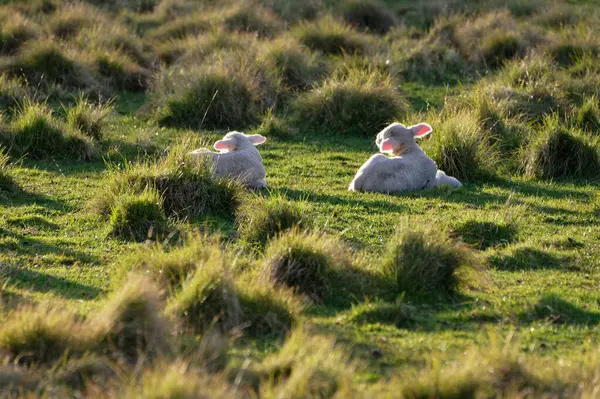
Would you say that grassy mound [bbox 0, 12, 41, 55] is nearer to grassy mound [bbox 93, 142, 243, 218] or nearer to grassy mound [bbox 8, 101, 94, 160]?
grassy mound [bbox 8, 101, 94, 160]

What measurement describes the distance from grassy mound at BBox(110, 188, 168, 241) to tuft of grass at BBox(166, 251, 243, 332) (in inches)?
99.0

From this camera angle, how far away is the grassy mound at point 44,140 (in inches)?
513

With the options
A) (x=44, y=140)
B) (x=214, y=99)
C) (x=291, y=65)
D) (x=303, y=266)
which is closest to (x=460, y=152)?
(x=214, y=99)

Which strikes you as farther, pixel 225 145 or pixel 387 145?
pixel 387 145

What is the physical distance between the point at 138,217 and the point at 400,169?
3.45 metres

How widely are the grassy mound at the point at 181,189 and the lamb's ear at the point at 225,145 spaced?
0.99 metres

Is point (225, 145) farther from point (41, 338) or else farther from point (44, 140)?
point (41, 338)

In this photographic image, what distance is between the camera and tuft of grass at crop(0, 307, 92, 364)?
19.2 feet

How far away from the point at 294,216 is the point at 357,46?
11850mm

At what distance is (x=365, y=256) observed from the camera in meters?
8.47

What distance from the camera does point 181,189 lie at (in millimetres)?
10117

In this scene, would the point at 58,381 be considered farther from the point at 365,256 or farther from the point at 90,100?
the point at 90,100

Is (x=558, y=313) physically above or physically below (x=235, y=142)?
above

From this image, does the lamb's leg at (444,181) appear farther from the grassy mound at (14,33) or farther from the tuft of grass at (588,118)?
the grassy mound at (14,33)
